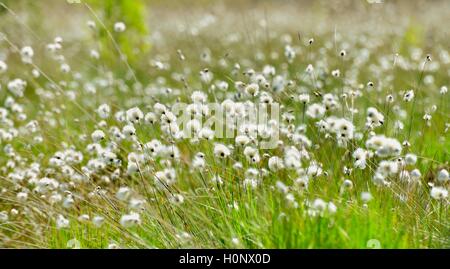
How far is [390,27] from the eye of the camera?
1148cm

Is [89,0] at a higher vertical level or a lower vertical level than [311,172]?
higher

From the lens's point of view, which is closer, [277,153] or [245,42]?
[277,153]

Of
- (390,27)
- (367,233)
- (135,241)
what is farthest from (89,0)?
(367,233)

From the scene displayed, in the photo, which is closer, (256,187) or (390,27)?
(256,187)

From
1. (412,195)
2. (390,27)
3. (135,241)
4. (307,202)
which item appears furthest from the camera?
(390,27)

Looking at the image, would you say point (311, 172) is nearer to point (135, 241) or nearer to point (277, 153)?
point (277, 153)
